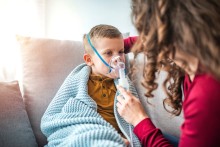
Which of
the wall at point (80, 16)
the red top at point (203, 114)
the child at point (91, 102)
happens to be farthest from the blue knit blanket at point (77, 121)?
the wall at point (80, 16)

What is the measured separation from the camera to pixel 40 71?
146 centimetres

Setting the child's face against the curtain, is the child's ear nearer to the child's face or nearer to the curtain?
the child's face

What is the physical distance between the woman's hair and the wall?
1.12 meters

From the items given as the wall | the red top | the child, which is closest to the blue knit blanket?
the child

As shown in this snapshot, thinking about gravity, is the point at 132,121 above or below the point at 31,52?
below

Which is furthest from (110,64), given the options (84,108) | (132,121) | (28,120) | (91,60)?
(28,120)

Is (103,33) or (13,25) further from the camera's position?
(13,25)

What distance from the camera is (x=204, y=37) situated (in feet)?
2.40

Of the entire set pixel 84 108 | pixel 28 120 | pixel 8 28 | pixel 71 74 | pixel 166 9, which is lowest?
pixel 28 120

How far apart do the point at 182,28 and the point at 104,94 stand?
75cm

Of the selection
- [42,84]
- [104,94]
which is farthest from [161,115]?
[42,84]

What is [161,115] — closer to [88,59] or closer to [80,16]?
[88,59]

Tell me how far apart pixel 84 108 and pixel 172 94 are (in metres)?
0.43

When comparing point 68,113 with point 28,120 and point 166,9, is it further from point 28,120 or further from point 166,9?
point 166,9
